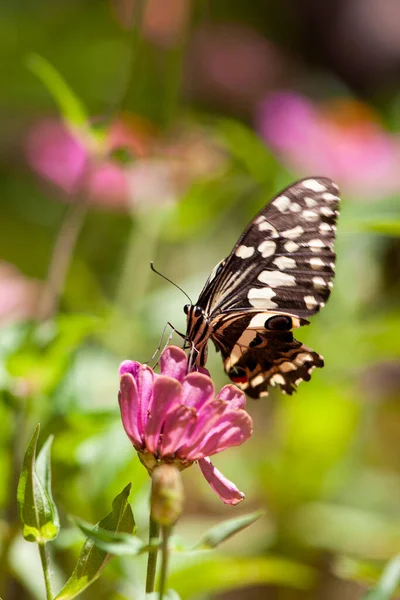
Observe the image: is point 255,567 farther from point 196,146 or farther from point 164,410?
point 196,146

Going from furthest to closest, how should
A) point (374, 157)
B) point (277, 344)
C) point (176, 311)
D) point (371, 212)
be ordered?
point (374, 157), point (371, 212), point (176, 311), point (277, 344)

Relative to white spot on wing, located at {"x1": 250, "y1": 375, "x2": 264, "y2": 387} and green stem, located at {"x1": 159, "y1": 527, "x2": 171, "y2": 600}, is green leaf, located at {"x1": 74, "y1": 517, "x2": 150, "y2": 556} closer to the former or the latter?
green stem, located at {"x1": 159, "y1": 527, "x2": 171, "y2": 600}

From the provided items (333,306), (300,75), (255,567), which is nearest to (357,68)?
(300,75)

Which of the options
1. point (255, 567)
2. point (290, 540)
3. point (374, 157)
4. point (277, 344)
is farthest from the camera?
point (374, 157)

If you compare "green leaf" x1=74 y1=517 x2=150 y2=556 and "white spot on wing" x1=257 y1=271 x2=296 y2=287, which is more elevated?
"white spot on wing" x1=257 y1=271 x2=296 y2=287

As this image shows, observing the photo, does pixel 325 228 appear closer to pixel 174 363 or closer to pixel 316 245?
pixel 316 245

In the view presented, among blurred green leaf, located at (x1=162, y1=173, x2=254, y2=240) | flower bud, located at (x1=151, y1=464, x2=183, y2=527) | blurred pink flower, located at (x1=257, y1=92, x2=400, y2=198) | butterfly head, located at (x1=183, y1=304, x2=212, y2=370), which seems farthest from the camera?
blurred pink flower, located at (x1=257, y1=92, x2=400, y2=198)

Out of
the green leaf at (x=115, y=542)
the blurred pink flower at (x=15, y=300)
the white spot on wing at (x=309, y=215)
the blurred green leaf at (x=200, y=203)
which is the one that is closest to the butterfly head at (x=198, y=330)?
the white spot on wing at (x=309, y=215)

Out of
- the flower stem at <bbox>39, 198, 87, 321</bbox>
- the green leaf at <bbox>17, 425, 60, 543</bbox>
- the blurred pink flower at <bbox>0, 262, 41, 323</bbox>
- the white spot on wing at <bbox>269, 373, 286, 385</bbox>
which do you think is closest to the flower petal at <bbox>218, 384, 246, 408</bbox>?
the green leaf at <bbox>17, 425, 60, 543</bbox>
